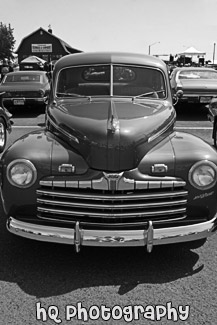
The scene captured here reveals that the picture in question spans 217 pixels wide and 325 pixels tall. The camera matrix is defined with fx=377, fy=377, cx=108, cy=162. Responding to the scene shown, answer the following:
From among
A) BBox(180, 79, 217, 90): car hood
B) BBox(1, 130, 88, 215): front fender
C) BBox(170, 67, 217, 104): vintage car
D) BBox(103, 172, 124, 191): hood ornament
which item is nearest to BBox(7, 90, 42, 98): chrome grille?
BBox(170, 67, 217, 104): vintage car

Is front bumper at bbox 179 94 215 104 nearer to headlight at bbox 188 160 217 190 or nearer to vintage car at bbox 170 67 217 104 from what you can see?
vintage car at bbox 170 67 217 104

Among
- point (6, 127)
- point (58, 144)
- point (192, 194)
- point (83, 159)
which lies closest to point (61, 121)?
point (58, 144)

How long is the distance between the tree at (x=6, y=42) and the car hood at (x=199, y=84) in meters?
58.3

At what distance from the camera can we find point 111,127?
319 centimetres

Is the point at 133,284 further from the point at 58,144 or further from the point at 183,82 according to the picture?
the point at 183,82

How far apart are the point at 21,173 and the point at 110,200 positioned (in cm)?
77

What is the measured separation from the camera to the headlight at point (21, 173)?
3.06 meters

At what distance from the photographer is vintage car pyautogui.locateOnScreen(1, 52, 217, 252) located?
9.70 feet

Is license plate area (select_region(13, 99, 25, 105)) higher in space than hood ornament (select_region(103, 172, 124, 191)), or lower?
lower

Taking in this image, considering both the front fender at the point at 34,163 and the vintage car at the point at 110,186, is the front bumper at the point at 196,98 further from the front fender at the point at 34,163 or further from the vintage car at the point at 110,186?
the front fender at the point at 34,163

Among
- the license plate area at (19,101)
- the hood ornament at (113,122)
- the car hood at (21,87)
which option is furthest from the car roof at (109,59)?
the car hood at (21,87)

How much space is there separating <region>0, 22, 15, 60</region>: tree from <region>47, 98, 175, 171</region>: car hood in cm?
6505

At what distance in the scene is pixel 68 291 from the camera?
9.40ft

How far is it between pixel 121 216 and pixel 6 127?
5410 mm
